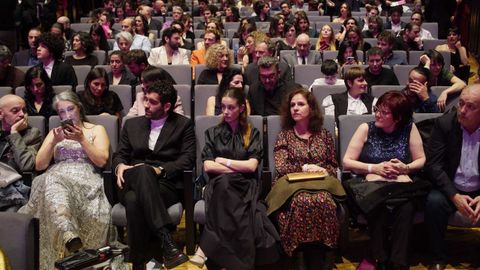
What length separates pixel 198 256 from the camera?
3578 mm

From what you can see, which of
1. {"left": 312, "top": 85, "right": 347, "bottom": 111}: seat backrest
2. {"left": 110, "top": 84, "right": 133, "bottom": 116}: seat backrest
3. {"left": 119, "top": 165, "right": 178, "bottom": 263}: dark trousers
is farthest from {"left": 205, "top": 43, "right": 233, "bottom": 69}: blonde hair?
{"left": 119, "top": 165, "right": 178, "bottom": 263}: dark trousers

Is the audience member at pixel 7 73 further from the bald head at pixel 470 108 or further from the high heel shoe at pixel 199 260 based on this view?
the bald head at pixel 470 108

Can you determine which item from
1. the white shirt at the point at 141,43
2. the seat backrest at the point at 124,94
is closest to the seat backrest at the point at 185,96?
the seat backrest at the point at 124,94

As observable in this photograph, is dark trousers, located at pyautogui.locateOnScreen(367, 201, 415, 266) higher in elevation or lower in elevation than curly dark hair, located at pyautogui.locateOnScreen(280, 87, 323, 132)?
lower

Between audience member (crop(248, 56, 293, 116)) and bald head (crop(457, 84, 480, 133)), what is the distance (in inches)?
56.3

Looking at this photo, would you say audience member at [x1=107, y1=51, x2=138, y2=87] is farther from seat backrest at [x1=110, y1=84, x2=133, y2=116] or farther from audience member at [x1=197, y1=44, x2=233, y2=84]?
audience member at [x1=197, y1=44, x2=233, y2=84]

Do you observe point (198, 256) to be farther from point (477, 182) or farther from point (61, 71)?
point (61, 71)

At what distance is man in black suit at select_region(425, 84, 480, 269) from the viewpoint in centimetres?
362

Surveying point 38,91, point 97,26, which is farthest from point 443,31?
point 38,91

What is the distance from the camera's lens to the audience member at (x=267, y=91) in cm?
484

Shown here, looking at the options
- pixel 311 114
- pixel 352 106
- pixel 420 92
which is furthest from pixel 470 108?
pixel 352 106

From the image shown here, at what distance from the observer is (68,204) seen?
3537 mm

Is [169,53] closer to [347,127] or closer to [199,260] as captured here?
[347,127]

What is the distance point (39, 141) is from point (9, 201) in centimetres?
47
